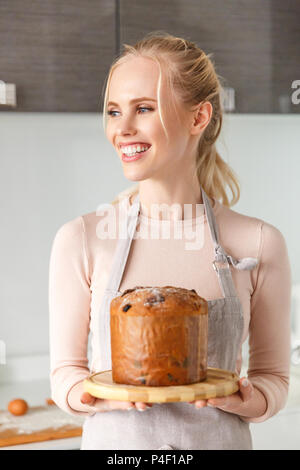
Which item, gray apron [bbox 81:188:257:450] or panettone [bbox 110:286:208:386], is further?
gray apron [bbox 81:188:257:450]

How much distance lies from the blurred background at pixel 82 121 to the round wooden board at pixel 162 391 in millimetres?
1271

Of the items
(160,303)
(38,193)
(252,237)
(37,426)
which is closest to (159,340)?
(160,303)

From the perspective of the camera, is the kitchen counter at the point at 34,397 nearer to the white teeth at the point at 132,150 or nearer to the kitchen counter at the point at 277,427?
the kitchen counter at the point at 277,427

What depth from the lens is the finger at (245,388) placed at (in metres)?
0.93

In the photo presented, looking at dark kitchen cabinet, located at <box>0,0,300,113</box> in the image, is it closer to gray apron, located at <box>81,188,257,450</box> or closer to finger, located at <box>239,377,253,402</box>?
gray apron, located at <box>81,188,257,450</box>

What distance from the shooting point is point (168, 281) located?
113 cm

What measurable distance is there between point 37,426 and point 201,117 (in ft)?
3.53

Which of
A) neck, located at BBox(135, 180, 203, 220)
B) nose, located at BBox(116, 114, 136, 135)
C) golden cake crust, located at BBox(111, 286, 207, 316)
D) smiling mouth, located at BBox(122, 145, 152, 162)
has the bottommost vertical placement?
golden cake crust, located at BBox(111, 286, 207, 316)

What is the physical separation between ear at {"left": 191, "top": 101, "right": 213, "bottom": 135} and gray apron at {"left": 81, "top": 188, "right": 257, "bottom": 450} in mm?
234

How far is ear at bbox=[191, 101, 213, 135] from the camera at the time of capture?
118 centimetres

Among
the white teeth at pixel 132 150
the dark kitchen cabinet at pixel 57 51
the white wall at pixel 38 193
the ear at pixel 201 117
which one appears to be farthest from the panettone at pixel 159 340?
the white wall at pixel 38 193

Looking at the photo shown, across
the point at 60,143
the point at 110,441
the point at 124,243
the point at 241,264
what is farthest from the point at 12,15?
the point at 110,441

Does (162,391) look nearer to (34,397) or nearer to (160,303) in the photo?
(160,303)

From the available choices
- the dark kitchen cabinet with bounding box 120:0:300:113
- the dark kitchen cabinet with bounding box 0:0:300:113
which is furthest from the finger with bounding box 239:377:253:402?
the dark kitchen cabinet with bounding box 120:0:300:113
